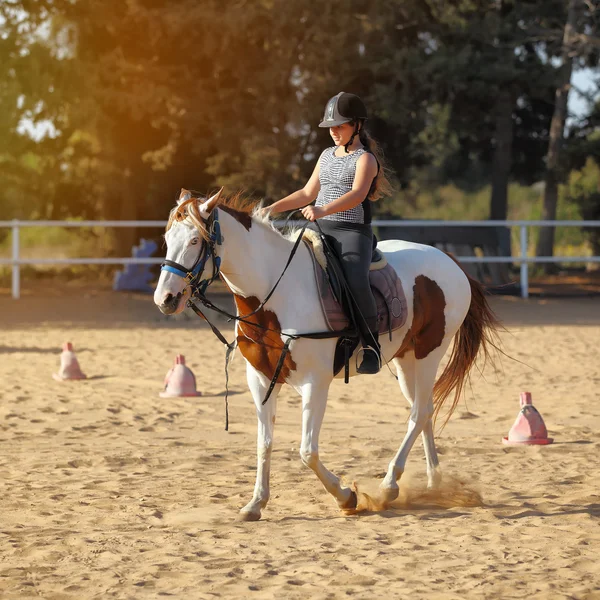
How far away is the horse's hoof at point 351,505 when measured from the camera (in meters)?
5.29

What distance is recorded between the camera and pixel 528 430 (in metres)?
6.99

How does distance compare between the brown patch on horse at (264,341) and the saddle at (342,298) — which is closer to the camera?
the brown patch on horse at (264,341)

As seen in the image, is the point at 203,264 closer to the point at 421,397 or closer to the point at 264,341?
the point at 264,341

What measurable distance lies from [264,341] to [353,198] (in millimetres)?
839

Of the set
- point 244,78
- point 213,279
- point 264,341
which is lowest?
point 264,341

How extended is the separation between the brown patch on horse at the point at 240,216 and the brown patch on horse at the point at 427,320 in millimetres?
1225

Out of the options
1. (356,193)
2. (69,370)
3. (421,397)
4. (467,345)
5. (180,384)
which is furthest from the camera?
(69,370)

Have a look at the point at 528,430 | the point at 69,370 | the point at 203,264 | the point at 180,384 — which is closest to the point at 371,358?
the point at 203,264

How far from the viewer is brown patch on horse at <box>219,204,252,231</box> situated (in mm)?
5137

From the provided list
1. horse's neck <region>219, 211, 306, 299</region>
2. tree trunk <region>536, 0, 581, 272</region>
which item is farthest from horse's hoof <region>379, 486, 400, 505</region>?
tree trunk <region>536, 0, 581, 272</region>

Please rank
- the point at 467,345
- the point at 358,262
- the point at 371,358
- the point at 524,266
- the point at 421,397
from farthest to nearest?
the point at 524,266
the point at 467,345
the point at 421,397
the point at 371,358
the point at 358,262

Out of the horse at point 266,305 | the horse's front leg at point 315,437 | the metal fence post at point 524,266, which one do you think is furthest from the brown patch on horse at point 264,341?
the metal fence post at point 524,266

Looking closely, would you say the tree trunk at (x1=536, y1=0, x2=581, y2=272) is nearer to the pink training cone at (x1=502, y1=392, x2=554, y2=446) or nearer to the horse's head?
the pink training cone at (x1=502, y1=392, x2=554, y2=446)

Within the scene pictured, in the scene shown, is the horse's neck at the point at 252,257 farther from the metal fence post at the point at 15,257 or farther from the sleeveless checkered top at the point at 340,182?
the metal fence post at the point at 15,257
